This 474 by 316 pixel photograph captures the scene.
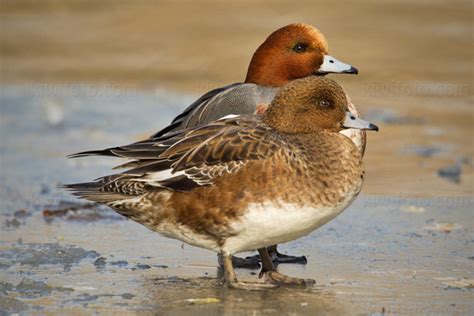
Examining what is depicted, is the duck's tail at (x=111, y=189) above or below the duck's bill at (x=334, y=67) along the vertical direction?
below

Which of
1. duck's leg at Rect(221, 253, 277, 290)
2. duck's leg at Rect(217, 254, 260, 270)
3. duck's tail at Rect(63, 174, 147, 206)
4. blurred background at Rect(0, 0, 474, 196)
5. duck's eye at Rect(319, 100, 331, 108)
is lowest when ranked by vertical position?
duck's leg at Rect(221, 253, 277, 290)

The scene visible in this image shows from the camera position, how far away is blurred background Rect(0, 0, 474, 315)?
438 centimetres

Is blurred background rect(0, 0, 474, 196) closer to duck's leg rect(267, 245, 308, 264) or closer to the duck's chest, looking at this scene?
duck's leg rect(267, 245, 308, 264)

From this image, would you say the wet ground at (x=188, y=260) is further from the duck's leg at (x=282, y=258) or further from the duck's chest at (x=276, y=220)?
the duck's chest at (x=276, y=220)

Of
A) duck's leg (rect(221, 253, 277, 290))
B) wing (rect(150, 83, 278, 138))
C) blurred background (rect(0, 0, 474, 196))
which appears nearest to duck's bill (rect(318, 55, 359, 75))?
wing (rect(150, 83, 278, 138))

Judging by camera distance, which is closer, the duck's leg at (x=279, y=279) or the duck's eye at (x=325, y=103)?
the duck's leg at (x=279, y=279)

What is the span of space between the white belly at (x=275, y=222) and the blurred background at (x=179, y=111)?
9.7 inches

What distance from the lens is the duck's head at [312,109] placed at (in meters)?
4.62

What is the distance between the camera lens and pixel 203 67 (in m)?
10.3

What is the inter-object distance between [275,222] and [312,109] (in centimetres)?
64

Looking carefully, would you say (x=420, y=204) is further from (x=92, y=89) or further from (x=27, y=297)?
(x=92, y=89)

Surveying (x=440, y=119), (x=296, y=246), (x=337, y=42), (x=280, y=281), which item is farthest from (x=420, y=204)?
(x=337, y=42)

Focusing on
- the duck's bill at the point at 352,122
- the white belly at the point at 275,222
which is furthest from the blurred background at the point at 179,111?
the duck's bill at the point at 352,122

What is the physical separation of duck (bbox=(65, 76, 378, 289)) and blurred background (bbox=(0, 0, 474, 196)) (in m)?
1.85
